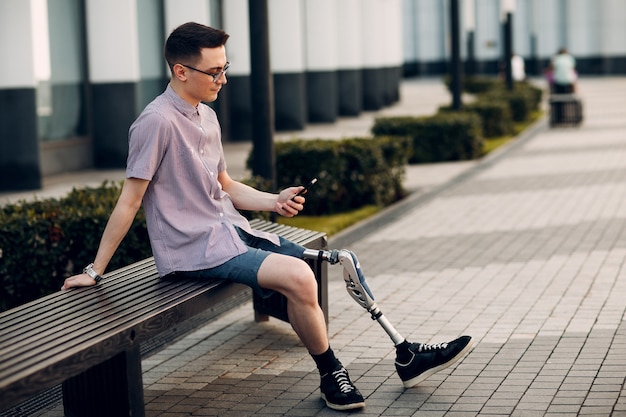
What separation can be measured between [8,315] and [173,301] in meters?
0.69

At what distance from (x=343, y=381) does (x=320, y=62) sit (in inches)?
808

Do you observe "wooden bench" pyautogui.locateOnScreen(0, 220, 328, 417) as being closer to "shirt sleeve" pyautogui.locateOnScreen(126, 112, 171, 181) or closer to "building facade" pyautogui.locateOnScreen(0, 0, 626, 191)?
"shirt sleeve" pyautogui.locateOnScreen(126, 112, 171, 181)

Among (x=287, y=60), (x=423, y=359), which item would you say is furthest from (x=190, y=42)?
(x=287, y=60)

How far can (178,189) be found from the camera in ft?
16.9

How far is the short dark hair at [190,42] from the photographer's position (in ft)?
16.8

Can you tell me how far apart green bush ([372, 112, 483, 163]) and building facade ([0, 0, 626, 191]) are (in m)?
2.69

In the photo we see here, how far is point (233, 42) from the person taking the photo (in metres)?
21.7

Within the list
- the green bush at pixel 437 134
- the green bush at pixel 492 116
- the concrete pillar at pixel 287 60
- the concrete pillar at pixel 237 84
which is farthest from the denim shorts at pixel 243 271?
the concrete pillar at pixel 287 60

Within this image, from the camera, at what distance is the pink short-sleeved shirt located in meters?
5.09

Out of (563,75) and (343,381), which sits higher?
(563,75)

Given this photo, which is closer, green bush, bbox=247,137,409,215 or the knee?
the knee

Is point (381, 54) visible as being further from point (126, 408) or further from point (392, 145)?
point (126, 408)

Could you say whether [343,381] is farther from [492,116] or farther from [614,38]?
[614,38]

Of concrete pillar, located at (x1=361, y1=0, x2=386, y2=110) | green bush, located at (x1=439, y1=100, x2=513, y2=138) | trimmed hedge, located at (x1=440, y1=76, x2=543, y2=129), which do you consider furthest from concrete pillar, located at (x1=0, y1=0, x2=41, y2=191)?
concrete pillar, located at (x1=361, y1=0, x2=386, y2=110)
